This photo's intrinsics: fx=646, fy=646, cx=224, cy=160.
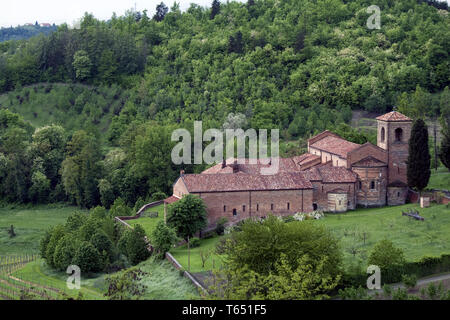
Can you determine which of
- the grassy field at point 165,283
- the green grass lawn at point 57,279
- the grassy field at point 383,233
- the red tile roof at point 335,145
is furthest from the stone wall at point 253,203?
the green grass lawn at point 57,279

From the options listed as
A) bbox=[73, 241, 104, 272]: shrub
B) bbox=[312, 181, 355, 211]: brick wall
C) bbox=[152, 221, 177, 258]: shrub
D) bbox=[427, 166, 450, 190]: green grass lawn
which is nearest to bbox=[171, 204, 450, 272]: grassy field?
bbox=[152, 221, 177, 258]: shrub

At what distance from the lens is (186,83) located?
8550 centimetres

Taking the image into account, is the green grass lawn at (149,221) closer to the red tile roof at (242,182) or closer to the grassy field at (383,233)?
the red tile roof at (242,182)

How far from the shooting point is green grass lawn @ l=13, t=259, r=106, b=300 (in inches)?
1389

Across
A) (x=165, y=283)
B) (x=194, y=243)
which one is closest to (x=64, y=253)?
(x=194, y=243)

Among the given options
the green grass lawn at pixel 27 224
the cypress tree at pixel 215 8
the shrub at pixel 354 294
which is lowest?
the green grass lawn at pixel 27 224

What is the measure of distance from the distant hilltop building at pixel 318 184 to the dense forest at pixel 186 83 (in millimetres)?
10685

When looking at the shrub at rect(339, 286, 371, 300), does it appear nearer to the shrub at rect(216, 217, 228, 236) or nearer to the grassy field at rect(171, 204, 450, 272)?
the grassy field at rect(171, 204, 450, 272)

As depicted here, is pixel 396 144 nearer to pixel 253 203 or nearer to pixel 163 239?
pixel 253 203

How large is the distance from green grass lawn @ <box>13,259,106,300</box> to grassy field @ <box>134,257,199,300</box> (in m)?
2.61

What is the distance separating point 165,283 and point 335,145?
77.1ft

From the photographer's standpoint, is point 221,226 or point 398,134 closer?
point 221,226

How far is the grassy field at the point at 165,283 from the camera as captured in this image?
33.2 metres
